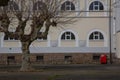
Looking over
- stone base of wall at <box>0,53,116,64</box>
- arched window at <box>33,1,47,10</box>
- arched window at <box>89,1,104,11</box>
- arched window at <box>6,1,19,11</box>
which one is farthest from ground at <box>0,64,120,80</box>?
arched window at <box>89,1,104,11</box>

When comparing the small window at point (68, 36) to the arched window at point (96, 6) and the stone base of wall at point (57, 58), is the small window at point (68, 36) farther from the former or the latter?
the arched window at point (96, 6)

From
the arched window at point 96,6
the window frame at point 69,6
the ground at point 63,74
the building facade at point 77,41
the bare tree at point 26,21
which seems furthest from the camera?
the arched window at point 96,6

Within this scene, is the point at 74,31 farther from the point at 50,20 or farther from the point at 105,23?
the point at 50,20

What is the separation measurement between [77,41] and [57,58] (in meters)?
3.54

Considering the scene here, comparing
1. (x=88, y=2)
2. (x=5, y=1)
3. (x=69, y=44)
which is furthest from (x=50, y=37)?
(x=5, y=1)

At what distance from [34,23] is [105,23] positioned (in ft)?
64.7

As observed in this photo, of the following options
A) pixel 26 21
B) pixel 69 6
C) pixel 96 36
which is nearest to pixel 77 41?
pixel 96 36

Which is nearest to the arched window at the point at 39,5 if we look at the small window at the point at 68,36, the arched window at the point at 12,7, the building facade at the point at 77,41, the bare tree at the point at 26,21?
the bare tree at the point at 26,21

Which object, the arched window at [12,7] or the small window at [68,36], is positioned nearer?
the arched window at [12,7]

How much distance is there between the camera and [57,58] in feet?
195

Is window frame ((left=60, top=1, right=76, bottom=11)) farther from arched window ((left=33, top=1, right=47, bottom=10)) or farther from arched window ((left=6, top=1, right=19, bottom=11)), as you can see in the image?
arched window ((left=6, top=1, right=19, bottom=11))

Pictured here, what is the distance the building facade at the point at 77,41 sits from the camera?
5941 cm

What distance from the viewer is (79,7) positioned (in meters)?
59.9

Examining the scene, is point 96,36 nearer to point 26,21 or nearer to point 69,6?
point 69,6
